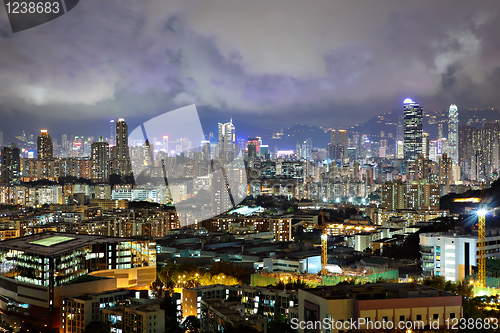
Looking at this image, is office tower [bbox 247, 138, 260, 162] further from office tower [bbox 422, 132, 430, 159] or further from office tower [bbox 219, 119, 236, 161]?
office tower [bbox 422, 132, 430, 159]

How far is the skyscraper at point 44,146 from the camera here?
28.7 meters

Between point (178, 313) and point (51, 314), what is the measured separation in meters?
1.39

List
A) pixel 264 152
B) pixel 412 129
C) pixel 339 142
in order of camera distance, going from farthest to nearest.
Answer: pixel 339 142
pixel 264 152
pixel 412 129

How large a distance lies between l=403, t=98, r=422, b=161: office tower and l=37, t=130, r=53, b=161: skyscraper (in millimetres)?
19942

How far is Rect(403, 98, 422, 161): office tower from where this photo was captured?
35.8 metres

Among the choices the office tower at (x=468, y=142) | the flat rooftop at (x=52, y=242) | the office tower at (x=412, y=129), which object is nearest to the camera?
the flat rooftop at (x=52, y=242)

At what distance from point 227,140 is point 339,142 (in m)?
18.1

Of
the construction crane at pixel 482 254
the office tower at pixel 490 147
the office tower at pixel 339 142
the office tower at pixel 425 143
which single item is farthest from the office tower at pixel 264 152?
the construction crane at pixel 482 254

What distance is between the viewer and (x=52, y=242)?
298 inches

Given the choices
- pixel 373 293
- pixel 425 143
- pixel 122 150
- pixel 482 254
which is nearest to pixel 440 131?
pixel 425 143

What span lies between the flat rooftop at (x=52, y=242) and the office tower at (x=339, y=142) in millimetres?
34759

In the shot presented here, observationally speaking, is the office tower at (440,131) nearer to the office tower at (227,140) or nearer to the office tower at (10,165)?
the office tower at (227,140)

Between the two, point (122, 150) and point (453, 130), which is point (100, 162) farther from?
point (453, 130)

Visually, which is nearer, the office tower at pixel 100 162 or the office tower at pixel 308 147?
the office tower at pixel 100 162
